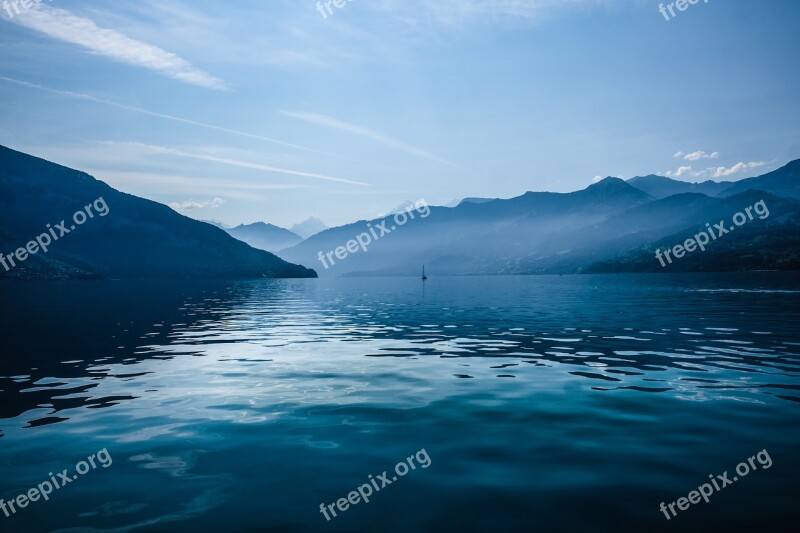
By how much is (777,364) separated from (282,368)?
26125mm

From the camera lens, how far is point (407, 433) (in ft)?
47.0

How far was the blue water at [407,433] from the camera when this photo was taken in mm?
9430

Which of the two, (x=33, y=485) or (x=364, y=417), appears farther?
(x=364, y=417)

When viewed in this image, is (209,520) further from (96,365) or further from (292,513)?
(96,365)

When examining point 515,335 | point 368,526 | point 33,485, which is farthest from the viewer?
point 515,335

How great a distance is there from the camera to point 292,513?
31.0ft

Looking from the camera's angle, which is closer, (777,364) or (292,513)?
(292,513)

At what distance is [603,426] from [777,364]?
1617cm

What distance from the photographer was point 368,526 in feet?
29.2

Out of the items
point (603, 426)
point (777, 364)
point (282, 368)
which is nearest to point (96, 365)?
point (282, 368)

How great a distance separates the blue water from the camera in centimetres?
943

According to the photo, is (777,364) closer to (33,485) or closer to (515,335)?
(515,335)

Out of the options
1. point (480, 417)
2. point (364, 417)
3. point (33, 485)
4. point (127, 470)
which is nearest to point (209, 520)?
point (127, 470)

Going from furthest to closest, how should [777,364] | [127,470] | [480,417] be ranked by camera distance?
[777,364] < [480,417] < [127,470]
